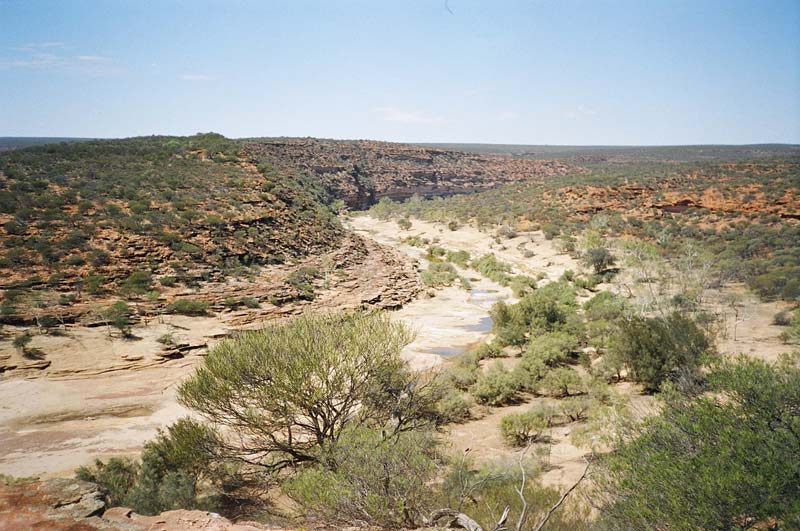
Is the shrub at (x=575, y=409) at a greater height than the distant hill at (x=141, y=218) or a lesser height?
lesser

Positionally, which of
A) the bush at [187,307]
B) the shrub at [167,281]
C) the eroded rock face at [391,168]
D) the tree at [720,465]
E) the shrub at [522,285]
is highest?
the eroded rock face at [391,168]

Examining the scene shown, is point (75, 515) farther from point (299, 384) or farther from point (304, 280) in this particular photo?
point (304, 280)

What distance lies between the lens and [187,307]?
831 inches

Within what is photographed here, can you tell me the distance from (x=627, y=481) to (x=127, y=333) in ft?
62.9

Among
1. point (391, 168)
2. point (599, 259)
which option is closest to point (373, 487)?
point (599, 259)

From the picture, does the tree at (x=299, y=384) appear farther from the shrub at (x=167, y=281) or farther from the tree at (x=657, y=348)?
the shrub at (x=167, y=281)

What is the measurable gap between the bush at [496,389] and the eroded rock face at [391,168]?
6296cm

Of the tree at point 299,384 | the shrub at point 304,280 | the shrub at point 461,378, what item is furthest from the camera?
the shrub at point 304,280

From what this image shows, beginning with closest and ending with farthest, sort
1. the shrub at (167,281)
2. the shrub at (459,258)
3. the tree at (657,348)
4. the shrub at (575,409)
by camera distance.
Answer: the shrub at (575,409)
the tree at (657,348)
the shrub at (167,281)
the shrub at (459,258)

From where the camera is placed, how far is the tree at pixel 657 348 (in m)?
12.3

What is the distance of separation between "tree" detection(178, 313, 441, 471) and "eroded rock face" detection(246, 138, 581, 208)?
6525 centimetres

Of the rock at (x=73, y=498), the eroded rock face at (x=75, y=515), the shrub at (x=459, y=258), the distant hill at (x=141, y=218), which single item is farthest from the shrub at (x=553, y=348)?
the shrub at (x=459, y=258)

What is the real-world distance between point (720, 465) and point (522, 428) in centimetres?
623

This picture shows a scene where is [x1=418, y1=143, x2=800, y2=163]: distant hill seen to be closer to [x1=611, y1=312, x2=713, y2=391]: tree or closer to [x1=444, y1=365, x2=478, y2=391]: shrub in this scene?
[x1=611, y1=312, x2=713, y2=391]: tree
